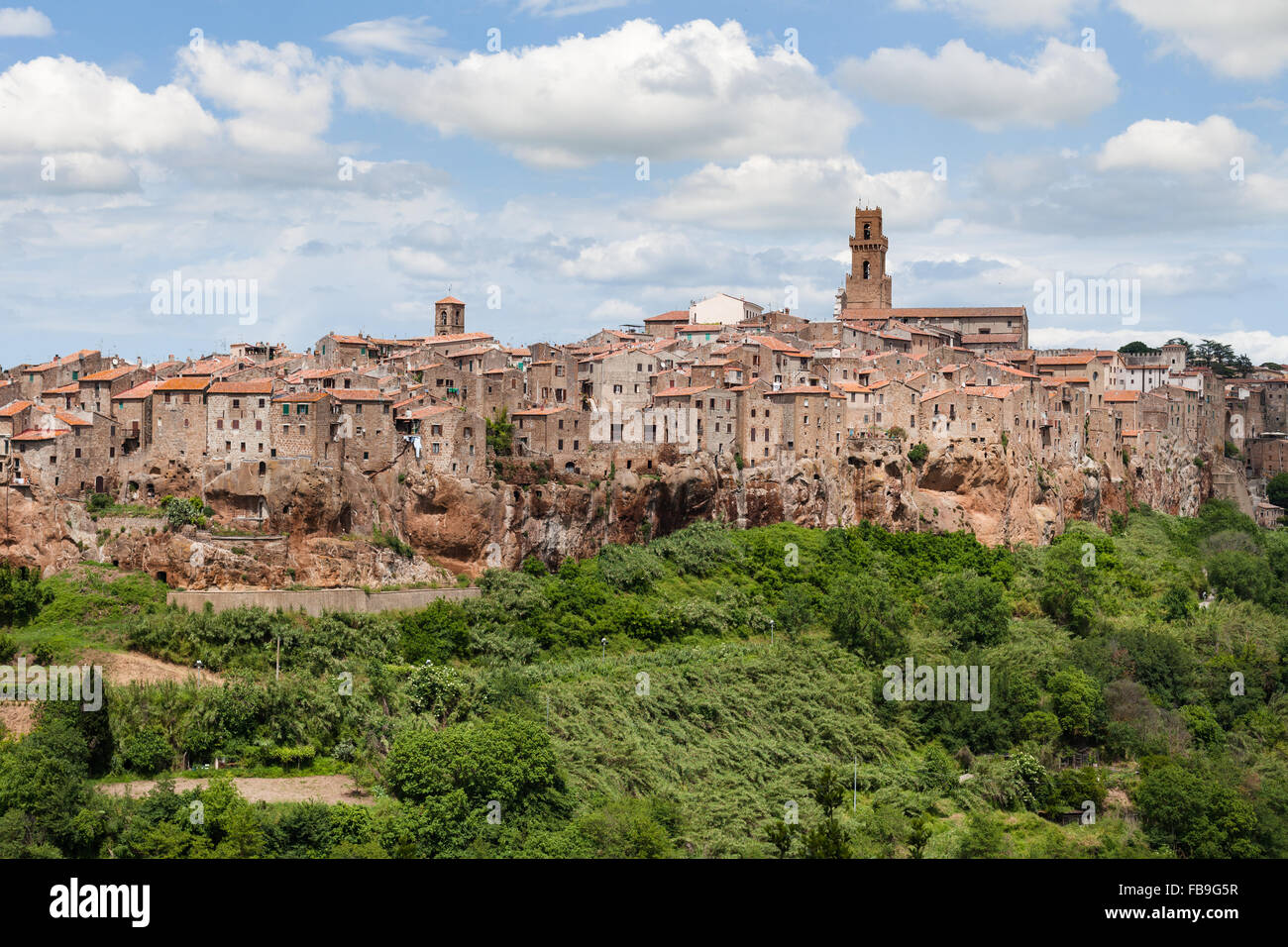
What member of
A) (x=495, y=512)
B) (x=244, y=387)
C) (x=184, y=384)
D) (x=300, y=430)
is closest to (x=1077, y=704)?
(x=495, y=512)

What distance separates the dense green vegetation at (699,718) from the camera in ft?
116

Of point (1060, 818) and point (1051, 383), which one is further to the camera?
point (1051, 383)

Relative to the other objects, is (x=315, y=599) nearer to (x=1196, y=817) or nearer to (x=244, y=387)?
(x=244, y=387)

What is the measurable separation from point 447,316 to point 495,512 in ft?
68.8

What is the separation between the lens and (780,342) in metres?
63.9

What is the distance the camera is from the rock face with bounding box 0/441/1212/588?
1818 inches

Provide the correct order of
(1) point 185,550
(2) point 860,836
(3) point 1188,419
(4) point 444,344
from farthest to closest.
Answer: (3) point 1188,419 < (4) point 444,344 < (1) point 185,550 < (2) point 860,836

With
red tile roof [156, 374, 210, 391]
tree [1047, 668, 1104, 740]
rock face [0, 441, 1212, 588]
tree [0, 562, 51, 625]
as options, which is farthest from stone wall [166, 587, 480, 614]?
tree [1047, 668, 1104, 740]

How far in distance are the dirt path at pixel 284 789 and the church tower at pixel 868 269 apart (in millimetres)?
53682

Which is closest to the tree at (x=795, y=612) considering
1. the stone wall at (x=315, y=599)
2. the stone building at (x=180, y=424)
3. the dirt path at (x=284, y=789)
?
the stone wall at (x=315, y=599)

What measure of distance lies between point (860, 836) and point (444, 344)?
3239cm

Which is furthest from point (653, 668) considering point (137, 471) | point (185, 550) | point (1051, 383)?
point (1051, 383)

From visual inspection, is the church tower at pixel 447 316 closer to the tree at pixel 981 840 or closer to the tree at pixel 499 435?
the tree at pixel 499 435
